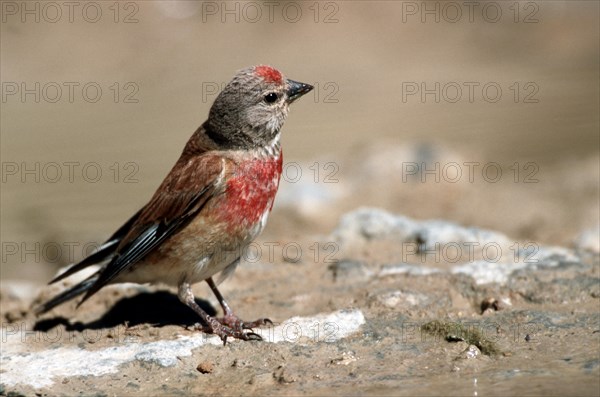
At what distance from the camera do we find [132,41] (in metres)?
14.1

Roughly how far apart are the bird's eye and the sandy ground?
3.55 ft

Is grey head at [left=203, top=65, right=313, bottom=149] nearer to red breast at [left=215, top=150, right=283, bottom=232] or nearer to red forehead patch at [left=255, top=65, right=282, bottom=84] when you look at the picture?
red forehead patch at [left=255, top=65, right=282, bottom=84]

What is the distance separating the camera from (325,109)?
12.0 m

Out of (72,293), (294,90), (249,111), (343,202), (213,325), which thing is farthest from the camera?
(343,202)

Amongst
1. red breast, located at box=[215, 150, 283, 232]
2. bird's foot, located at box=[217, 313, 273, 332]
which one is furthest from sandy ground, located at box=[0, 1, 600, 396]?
red breast, located at box=[215, 150, 283, 232]

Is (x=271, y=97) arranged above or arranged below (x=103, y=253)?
above

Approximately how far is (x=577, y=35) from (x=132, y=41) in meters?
6.01

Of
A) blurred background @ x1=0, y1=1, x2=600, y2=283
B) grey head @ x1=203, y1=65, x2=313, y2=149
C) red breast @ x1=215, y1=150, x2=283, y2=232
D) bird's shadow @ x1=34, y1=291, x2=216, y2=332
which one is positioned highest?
blurred background @ x1=0, y1=1, x2=600, y2=283

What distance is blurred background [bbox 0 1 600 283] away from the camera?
8023 mm

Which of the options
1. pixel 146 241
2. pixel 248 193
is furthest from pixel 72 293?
pixel 248 193

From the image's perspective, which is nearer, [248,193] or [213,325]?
[213,325]

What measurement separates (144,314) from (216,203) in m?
0.89

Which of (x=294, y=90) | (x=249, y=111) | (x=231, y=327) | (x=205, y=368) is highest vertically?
(x=294, y=90)

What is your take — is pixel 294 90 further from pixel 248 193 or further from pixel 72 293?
pixel 72 293
